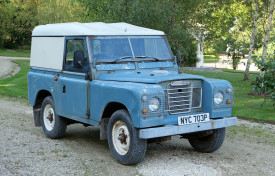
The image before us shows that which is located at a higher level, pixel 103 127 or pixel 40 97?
pixel 40 97

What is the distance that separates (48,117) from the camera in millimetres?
8922

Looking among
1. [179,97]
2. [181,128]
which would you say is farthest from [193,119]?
[179,97]

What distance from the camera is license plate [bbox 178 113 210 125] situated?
662 cm

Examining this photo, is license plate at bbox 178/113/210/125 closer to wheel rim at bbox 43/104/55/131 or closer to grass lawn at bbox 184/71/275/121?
wheel rim at bbox 43/104/55/131

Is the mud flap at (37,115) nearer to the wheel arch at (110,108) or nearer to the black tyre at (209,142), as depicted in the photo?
the wheel arch at (110,108)

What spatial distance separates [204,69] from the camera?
31.3 meters

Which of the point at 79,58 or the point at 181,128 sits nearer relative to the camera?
the point at 181,128

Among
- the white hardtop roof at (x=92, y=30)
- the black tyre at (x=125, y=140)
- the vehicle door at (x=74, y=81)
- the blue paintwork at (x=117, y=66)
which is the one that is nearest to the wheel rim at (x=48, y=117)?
the vehicle door at (x=74, y=81)

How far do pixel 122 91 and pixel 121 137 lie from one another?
0.76m

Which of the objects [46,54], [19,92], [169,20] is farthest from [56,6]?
[46,54]

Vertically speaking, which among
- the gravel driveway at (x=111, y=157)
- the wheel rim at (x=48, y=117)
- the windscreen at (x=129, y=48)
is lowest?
the gravel driveway at (x=111, y=157)

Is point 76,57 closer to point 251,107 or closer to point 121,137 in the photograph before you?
point 121,137

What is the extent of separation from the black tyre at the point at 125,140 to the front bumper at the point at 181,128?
28 centimetres

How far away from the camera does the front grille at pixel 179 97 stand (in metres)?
6.76
